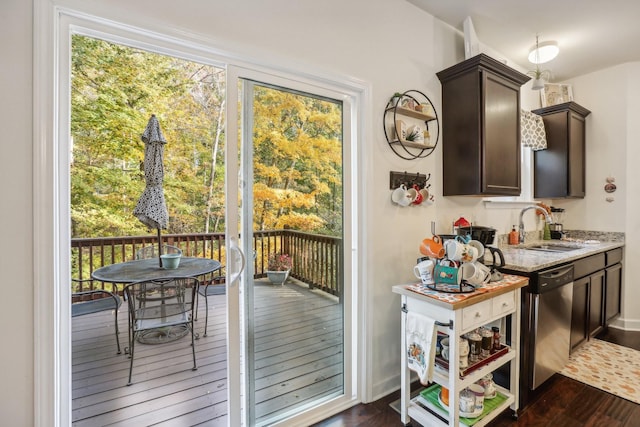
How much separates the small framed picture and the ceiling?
36 centimetres

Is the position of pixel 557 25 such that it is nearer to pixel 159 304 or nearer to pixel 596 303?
pixel 596 303

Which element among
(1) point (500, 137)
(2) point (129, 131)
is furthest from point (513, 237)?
(2) point (129, 131)

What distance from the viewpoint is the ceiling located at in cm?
226

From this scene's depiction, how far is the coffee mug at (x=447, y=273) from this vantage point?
5.41ft

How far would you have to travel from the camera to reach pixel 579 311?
2520mm

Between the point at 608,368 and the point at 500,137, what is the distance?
6.81 ft

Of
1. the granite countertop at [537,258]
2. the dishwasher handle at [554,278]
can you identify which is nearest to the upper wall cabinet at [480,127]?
the granite countertop at [537,258]

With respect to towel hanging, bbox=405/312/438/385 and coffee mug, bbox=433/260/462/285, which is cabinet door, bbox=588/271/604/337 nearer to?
coffee mug, bbox=433/260/462/285

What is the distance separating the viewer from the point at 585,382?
7.22 feet

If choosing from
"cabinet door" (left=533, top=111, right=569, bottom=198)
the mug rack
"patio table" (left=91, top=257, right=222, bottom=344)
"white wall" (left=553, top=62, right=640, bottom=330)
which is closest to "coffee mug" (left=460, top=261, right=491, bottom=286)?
the mug rack

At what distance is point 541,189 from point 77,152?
513 cm

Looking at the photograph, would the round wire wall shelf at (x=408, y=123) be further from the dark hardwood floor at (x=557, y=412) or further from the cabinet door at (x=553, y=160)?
the cabinet door at (x=553, y=160)
